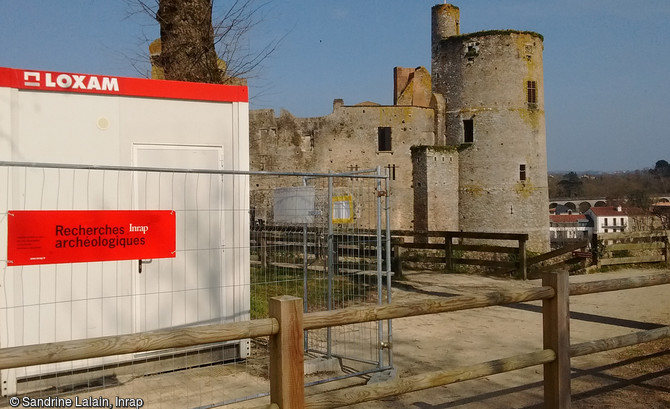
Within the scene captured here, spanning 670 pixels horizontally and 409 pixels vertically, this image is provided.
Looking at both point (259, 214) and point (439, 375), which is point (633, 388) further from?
point (259, 214)

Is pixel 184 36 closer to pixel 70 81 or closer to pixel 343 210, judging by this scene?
pixel 70 81

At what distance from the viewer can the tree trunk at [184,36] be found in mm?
9055

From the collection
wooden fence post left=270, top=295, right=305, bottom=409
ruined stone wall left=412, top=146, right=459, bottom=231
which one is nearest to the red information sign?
wooden fence post left=270, top=295, right=305, bottom=409

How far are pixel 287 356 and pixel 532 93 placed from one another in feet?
103

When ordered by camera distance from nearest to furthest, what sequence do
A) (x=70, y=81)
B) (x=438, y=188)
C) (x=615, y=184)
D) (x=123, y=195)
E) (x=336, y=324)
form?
1. (x=336, y=324)
2. (x=70, y=81)
3. (x=123, y=195)
4. (x=438, y=188)
5. (x=615, y=184)

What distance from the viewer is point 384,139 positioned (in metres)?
34.1

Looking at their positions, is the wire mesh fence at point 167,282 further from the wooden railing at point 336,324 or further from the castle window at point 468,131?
the castle window at point 468,131

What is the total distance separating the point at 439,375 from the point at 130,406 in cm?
280

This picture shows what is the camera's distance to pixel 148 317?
623cm

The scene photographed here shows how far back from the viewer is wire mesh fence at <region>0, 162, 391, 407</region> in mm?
5648

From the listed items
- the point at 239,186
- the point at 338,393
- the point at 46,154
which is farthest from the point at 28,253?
the point at 338,393

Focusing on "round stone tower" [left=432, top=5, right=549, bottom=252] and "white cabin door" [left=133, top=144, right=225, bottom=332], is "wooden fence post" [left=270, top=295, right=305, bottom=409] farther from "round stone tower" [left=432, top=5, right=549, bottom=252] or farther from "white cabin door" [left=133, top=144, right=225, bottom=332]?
"round stone tower" [left=432, top=5, right=549, bottom=252]

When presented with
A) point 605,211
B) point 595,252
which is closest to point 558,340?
point 595,252

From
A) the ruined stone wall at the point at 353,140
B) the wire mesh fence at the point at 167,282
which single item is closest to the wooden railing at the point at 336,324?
the wire mesh fence at the point at 167,282
